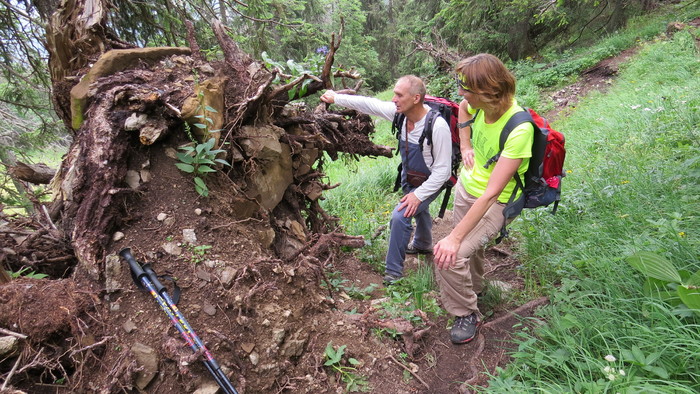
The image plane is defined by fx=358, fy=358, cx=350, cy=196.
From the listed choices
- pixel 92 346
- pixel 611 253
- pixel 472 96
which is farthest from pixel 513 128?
pixel 92 346

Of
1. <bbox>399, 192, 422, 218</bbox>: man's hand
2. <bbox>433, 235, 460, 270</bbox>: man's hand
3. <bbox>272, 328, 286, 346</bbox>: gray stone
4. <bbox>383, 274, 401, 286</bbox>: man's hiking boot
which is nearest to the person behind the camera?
<bbox>272, 328, 286, 346</bbox>: gray stone

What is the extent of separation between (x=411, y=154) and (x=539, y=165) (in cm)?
135

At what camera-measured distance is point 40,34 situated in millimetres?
3947

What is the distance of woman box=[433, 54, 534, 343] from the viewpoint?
91.2 inches

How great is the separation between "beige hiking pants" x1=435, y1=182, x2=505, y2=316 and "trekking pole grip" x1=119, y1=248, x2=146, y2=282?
6.77 ft

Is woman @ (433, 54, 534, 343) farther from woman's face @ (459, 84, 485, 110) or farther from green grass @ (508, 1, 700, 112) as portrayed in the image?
green grass @ (508, 1, 700, 112)

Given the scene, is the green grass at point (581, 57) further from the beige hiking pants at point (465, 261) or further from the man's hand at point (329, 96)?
the beige hiking pants at point (465, 261)

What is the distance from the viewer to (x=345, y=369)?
2.39 metres

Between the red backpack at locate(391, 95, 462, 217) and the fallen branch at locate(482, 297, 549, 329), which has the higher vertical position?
the red backpack at locate(391, 95, 462, 217)

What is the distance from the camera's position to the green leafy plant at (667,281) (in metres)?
1.74

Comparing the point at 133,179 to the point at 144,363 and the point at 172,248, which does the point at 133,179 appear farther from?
the point at 144,363

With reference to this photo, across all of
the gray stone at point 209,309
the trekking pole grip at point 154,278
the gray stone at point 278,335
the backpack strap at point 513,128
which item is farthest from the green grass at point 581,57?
the trekking pole grip at point 154,278

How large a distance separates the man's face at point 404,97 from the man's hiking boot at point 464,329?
75.0 inches

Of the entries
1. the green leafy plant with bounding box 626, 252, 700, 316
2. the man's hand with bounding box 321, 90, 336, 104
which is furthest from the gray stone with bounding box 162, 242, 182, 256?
the green leafy plant with bounding box 626, 252, 700, 316
